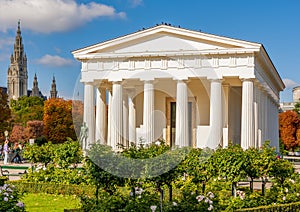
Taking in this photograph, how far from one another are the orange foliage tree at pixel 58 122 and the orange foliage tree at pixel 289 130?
43.5m

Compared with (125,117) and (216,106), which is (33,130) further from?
(216,106)

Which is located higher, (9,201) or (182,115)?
(182,115)

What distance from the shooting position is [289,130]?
4112 inches

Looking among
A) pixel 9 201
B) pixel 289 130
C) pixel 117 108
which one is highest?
pixel 117 108

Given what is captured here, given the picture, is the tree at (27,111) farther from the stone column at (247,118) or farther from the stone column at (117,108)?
the stone column at (247,118)

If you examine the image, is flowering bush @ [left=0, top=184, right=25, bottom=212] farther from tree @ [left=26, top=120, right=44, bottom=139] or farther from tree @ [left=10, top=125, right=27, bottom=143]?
tree @ [left=10, top=125, right=27, bottom=143]

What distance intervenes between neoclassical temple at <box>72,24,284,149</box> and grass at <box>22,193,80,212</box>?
18396mm

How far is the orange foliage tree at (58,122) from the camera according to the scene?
3265 inches

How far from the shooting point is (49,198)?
2148 centimetres

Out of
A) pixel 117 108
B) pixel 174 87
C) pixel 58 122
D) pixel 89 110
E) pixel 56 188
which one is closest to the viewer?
pixel 56 188

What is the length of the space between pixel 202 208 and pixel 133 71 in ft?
91.7

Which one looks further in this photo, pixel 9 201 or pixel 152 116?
pixel 152 116

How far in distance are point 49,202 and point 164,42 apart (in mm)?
24280

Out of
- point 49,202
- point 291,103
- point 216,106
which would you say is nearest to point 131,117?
point 216,106
